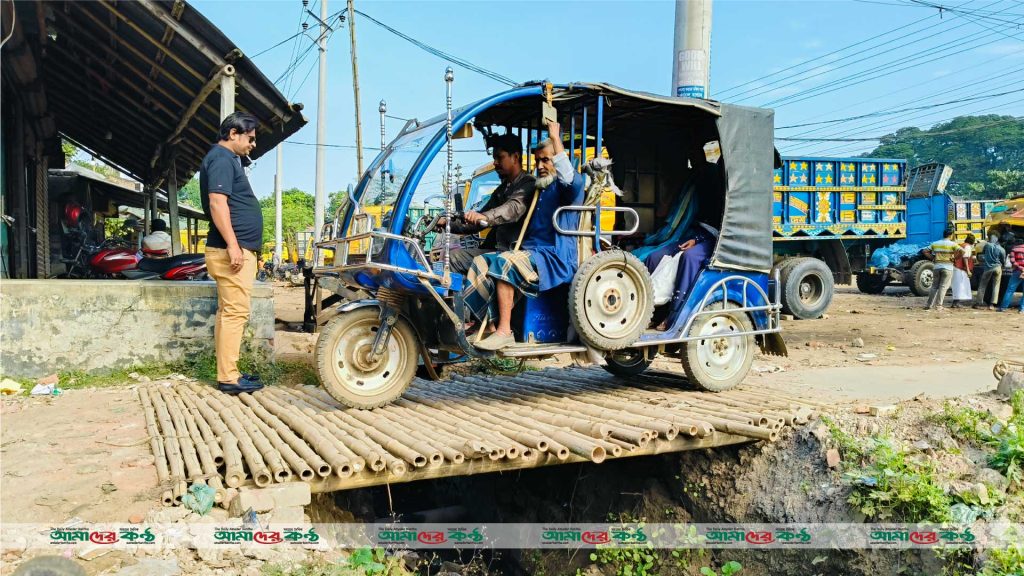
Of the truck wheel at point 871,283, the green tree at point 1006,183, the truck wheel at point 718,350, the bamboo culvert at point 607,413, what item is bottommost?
the bamboo culvert at point 607,413

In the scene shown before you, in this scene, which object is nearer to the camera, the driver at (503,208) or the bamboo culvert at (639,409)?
the bamboo culvert at (639,409)

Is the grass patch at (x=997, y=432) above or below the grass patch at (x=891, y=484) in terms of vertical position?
above

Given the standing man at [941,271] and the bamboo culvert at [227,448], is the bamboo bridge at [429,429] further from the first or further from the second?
the standing man at [941,271]

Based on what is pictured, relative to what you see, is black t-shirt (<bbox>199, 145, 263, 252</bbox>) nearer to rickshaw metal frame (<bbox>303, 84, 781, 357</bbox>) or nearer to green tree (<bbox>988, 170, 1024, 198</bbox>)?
rickshaw metal frame (<bbox>303, 84, 781, 357</bbox>)

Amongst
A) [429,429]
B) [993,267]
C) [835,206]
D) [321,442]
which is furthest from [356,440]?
[993,267]

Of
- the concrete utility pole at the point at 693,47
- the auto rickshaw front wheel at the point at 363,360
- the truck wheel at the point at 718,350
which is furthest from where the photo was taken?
the concrete utility pole at the point at 693,47

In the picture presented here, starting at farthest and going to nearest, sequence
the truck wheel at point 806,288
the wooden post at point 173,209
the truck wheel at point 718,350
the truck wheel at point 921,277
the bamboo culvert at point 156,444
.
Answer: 1. the truck wheel at point 921,277
2. the wooden post at point 173,209
3. the truck wheel at point 806,288
4. the truck wheel at point 718,350
5. the bamboo culvert at point 156,444

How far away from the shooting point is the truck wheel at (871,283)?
1879cm

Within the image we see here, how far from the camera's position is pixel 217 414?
15.6ft

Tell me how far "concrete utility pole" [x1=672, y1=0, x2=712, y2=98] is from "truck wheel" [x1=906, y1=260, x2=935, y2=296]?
1191cm

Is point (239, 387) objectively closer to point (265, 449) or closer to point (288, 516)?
point (265, 449)

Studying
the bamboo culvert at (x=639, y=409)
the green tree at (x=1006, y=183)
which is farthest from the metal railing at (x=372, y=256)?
the green tree at (x=1006, y=183)

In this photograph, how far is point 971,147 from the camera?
51.7 meters

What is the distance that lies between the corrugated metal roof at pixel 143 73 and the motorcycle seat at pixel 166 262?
5.90ft
